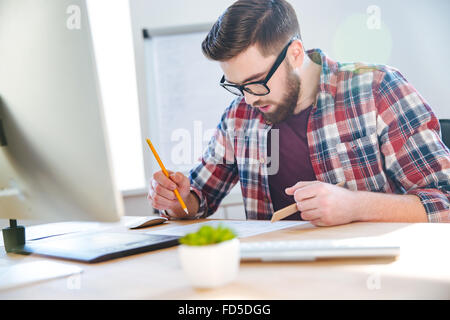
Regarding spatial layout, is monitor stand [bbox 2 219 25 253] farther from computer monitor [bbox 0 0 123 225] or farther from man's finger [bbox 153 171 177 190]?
man's finger [bbox 153 171 177 190]

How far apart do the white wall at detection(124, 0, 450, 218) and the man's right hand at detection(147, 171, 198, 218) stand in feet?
5.29

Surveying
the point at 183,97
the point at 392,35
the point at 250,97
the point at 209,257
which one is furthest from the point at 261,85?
the point at 392,35

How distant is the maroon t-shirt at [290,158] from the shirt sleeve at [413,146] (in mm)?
253

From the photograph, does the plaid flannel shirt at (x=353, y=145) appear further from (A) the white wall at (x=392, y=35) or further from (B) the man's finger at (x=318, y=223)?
(A) the white wall at (x=392, y=35)

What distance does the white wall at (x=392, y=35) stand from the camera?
7.89ft

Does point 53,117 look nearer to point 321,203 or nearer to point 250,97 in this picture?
point 321,203

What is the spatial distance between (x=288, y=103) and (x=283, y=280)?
94 centimetres

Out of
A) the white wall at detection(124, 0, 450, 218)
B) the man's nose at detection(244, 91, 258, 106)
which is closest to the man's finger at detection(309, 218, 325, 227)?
the man's nose at detection(244, 91, 258, 106)

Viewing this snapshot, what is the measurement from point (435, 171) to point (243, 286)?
2.51 ft

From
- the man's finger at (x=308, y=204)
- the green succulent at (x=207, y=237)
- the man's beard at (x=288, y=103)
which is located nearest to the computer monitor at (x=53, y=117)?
the green succulent at (x=207, y=237)

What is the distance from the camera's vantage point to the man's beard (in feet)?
4.38

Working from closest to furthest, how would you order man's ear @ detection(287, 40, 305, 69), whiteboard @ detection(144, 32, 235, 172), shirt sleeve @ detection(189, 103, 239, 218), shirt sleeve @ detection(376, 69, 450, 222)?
shirt sleeve @ detection(376, 69, 450, 222) → man's ear @ detection(287, 40, 305, 69) → shirt sleeve @ detection(189, 103, 239, 218) → whiteboard @ detection(144, 32, 235, 172)

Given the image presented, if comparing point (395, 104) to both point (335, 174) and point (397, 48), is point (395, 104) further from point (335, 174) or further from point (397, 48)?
point (397, 48)
